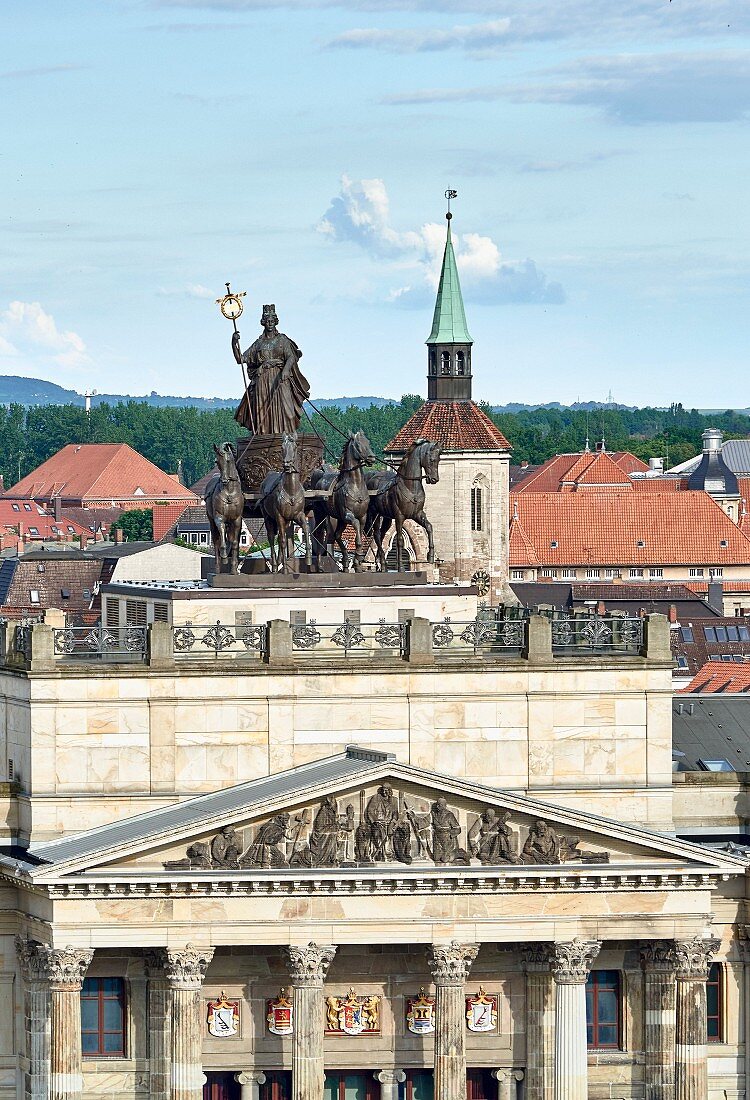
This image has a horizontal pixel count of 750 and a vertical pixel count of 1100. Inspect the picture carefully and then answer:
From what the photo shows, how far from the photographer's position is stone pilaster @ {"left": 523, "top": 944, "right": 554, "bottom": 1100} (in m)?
93.6

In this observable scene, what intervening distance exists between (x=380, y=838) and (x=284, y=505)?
46.2 ft

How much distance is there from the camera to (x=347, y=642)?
314 feet

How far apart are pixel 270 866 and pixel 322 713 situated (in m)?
5.91

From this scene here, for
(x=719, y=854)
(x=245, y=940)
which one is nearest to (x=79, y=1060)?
(x=245, y=940)

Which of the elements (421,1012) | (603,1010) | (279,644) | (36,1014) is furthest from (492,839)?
(36,1014)

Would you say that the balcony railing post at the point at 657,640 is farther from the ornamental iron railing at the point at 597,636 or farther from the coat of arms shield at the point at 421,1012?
the coat of arms shield at the point at 421,1012

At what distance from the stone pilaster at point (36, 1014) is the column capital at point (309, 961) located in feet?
21.2

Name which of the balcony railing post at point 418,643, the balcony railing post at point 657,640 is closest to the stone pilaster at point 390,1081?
the balcony railing post at point 418,643

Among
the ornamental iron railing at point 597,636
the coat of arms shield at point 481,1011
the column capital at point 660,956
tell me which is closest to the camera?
the column capital at point 660,956

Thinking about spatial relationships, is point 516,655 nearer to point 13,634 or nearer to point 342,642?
point 342,642

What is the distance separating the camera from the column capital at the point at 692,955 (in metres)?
92.5

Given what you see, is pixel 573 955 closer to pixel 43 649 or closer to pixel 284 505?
pixel 43 649

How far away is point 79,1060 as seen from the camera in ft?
298

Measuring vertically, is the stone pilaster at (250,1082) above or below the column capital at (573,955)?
below
